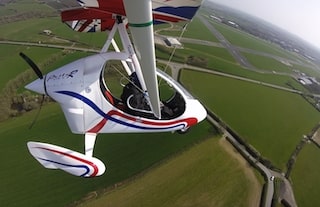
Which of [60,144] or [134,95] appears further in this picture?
[60,144]

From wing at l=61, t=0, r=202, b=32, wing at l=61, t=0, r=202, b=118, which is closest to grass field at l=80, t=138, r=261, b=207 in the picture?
wing at l=61, t=0, r=202, b=118

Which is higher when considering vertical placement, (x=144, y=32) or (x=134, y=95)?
(x=144, y=32)

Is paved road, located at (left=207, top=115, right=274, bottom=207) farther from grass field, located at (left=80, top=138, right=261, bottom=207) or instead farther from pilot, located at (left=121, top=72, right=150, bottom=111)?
pilot, located at (left=121, top=72, right=150, bottom=111)

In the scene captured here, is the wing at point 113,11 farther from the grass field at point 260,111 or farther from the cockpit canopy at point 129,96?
the grass field at point 260,111

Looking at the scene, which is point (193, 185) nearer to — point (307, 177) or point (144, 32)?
point (307, 177)

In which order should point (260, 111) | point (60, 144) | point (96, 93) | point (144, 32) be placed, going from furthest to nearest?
point (260, 111) < point (60, 144) < point (96, 93) < point (144, 32)

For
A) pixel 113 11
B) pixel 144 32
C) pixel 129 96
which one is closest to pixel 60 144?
pixel 129 96
